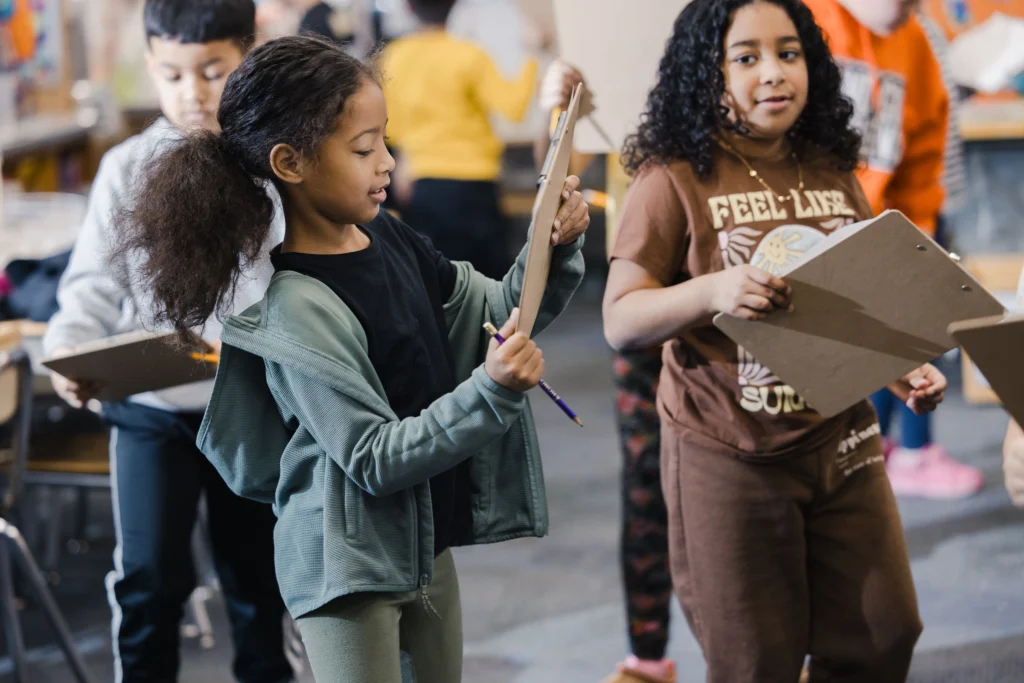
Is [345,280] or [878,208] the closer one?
[345,280]

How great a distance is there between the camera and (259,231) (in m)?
1.48

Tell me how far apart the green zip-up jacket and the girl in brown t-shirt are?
0.94ft

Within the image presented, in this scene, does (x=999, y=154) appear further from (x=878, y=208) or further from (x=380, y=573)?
(x=380, y=573)

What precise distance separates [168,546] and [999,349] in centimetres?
143

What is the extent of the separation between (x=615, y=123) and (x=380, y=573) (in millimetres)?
1184

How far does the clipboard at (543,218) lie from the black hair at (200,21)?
0.85 m

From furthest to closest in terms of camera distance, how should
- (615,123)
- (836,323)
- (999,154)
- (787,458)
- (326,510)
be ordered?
(999,154), (615,123), (787,458), (836,323), (326,510)

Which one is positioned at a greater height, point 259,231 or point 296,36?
point 296,36

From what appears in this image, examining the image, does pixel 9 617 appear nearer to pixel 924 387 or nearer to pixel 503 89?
pixel 924 387

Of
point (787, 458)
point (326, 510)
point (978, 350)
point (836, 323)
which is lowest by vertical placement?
point (787, 458)

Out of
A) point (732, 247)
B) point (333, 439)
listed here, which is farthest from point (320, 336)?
point (732, 247)

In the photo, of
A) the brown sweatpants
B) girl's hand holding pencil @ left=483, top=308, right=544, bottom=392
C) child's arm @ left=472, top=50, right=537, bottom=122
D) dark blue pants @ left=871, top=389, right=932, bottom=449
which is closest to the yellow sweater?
child's arm @ left=472, top=50, right=537, bottom=122

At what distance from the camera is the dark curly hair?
141cm

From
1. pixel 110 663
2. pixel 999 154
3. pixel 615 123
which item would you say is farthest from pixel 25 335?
pixel 999 154
